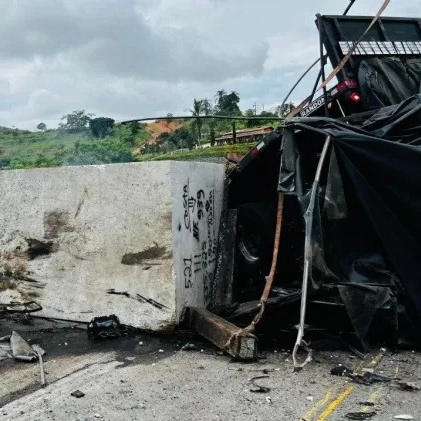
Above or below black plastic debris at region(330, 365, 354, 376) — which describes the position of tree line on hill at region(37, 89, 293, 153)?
above

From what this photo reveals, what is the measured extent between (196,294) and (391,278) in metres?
2.08

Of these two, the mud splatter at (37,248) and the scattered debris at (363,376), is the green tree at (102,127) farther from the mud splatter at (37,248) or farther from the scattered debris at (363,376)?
the scattered debris at (363,376)

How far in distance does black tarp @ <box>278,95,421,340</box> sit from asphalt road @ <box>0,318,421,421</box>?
2.27ft

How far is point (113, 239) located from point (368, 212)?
2.69 m

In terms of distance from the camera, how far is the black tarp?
5.04 m

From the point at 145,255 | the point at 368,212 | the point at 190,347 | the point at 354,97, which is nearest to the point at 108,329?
the point at 145,255

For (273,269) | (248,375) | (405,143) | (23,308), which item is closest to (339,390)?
(248,375)

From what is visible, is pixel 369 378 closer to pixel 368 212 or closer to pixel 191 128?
pixel 368 212

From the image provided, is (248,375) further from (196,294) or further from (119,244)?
(119,244)

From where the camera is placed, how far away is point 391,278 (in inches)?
199

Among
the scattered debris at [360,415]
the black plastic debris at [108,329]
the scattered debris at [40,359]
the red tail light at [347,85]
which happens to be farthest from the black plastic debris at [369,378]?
the red tail light at [347,85]

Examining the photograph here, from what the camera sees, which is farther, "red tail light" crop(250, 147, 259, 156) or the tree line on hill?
the tree line on hill

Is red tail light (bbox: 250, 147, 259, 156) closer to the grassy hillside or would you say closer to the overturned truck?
the overturned truck

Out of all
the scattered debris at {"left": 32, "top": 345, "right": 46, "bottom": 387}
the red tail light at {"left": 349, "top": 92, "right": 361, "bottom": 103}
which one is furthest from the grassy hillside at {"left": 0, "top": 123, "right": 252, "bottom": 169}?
the scattered debris at {"left": 32, "top": 345, "right": 46, "bottom": 387}
